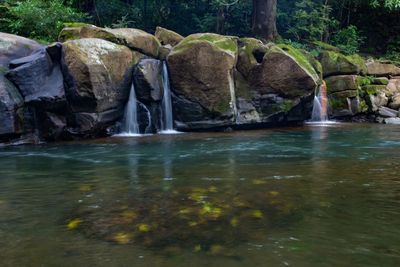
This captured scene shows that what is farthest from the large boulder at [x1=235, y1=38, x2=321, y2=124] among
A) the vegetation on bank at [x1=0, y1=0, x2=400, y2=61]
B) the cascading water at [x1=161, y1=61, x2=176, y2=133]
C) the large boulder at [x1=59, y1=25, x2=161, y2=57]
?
the vegetation on bank at [x1=0, y1=0, x2=400, y2=61]

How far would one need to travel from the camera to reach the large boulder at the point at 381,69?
16641 millimetres

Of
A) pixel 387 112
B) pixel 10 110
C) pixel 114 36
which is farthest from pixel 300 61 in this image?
pixel 10 110

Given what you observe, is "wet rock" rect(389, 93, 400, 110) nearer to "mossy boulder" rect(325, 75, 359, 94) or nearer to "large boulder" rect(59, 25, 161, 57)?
"mossy boulder" rect(325, 75, 359, 94)

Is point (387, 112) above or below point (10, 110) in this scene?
below

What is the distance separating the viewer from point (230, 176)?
6.23 m

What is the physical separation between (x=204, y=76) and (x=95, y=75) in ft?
10.1

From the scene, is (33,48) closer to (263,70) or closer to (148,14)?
(263,70)

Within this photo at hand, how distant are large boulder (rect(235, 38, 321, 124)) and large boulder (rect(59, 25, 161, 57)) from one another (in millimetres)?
3007

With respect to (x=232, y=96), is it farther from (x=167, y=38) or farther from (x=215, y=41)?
(x=167, y=38)

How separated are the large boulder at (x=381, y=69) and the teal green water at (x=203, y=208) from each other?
8.92m

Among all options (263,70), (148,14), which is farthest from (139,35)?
(148,14)

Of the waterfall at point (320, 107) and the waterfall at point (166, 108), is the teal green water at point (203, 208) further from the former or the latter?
the waterfall at point (320, 107)

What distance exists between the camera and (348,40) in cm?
1914

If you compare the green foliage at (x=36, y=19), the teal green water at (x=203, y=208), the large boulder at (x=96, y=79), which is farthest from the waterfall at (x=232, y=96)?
the green foliage at (x=36, y=19)
